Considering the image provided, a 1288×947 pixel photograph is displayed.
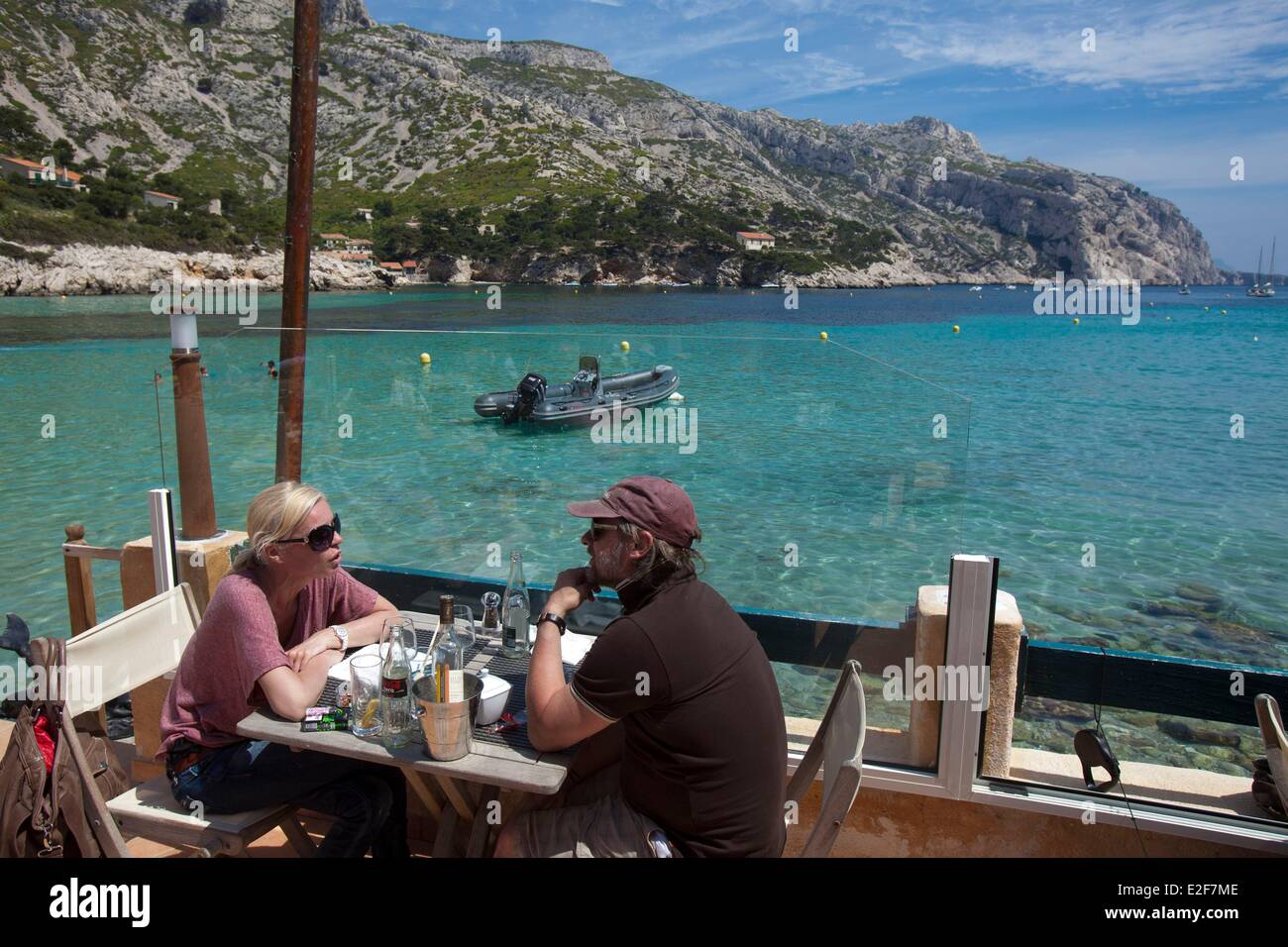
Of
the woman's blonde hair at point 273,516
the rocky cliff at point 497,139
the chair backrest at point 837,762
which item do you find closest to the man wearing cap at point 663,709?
the chair backrest at point 837,762

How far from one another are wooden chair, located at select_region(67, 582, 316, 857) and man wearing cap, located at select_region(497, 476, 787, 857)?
791 mm

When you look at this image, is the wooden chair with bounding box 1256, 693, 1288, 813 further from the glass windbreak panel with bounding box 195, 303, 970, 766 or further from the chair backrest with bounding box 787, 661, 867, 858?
the chair backrest with bounding box 787, 661, 867, 858

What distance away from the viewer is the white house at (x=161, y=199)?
220 feet

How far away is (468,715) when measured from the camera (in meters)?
2.14

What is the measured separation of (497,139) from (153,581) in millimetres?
108329

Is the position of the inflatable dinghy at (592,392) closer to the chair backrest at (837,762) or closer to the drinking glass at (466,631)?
the drinking glass at (466,631)

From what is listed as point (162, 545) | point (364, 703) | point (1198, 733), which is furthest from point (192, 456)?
point (1198, 733)

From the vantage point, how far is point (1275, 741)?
103 inches

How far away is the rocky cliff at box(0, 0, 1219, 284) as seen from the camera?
8644cm

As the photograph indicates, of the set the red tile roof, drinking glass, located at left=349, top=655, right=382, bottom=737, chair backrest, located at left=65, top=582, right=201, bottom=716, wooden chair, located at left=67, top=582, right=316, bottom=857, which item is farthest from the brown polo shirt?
the red tile roof

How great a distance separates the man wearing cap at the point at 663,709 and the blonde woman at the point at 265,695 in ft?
1.94

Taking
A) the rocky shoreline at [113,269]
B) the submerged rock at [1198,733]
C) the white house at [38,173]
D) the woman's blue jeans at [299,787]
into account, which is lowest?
the submerged rock at [1198,733]

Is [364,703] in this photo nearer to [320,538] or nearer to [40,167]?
[320,538]
